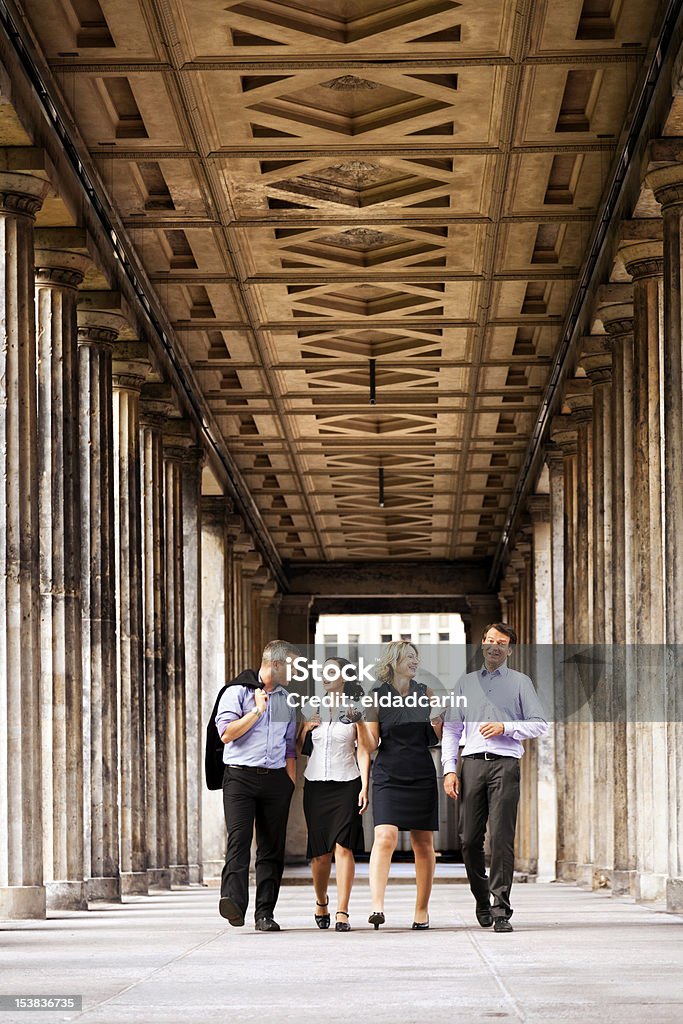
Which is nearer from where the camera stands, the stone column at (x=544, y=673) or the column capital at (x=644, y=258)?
the column capital at (x=644, y=258)

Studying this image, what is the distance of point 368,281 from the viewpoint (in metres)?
28.3

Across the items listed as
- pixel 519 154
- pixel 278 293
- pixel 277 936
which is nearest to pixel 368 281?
pixel 278 293

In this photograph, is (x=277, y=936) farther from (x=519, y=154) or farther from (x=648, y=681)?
(x=519, y=154)

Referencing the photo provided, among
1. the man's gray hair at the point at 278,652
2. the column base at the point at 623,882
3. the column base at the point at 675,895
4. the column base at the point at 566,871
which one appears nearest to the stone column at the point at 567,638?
the column base at the point at 566,871

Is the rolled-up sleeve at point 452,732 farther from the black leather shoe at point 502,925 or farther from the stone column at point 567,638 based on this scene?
the stone column at point 567,638

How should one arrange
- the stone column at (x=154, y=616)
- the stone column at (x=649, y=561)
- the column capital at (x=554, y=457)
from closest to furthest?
the stone column at (x=649, y=561)
the stone column at (x=154, y=616)
the column capital at (x=554, y=457)

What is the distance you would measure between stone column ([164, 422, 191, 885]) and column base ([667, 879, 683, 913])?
1562 centimetres

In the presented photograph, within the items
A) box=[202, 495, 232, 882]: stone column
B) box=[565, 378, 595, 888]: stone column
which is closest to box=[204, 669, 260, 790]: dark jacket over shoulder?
box=[565, 378, 595, 888]: stone column

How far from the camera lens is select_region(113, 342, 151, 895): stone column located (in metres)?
27.7

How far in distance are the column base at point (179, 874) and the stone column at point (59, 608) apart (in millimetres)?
11336

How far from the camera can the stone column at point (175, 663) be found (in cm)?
3281

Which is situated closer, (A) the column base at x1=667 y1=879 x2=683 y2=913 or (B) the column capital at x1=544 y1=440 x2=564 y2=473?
(A) the column base at x1=667 y1=879 x2=683 y2=913

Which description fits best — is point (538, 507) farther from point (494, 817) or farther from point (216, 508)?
point (494, 817)

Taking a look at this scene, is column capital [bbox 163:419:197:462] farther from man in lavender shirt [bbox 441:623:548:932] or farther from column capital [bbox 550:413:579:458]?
man in lavender shirt [bbox 441:623:548:932]
